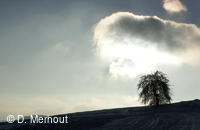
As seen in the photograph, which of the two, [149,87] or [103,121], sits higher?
[149,87]

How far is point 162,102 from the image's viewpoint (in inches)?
2808

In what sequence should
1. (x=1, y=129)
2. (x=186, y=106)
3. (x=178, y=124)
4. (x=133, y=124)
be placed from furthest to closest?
(x=186, y=106) → (x=1, y=129) → (x=133, y=124) → (x=178, y=124)

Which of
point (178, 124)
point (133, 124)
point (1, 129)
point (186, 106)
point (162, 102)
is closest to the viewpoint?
point (178, 124)

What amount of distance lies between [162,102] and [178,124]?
3015cm

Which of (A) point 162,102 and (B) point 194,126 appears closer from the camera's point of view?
(B) point 194,126

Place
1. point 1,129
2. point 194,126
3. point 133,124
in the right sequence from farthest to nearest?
1. point 1,129
2. point 133,124
3. point 194,126

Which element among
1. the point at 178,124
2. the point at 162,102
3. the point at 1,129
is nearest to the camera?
the point at 178,124

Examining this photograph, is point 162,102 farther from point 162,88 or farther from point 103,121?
point 103,121

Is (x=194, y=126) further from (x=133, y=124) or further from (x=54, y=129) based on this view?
(x=54, y=129)

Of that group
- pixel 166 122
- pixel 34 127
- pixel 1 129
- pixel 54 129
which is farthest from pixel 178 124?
pixel 1 129

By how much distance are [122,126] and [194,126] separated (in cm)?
937

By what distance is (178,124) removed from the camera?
41406 mm

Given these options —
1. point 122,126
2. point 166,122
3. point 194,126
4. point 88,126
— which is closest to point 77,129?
point 88,126

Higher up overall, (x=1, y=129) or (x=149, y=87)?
(x=149, y=87)
